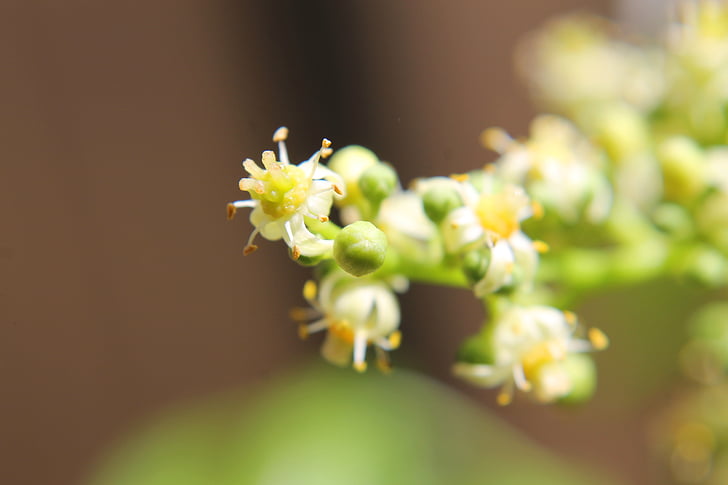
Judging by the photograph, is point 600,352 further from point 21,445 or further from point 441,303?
point 21,445

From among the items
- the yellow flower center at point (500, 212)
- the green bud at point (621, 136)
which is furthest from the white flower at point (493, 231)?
the green bud at point (621, 136)

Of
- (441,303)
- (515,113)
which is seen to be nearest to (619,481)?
(441,303)

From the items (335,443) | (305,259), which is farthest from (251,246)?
(335,443)

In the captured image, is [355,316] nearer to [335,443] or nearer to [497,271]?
[497,271]

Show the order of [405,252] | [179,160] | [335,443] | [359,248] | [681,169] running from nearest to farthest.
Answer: [359,248] < [405,252] < [681,169] < [335,443] < [179,160]

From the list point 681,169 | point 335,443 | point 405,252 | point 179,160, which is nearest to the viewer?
point 405,252

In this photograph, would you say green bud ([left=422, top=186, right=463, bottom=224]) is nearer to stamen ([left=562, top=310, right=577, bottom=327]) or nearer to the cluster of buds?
the cluster of buds
